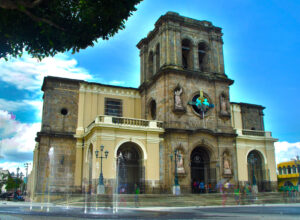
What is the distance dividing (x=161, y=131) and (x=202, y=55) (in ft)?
37.0

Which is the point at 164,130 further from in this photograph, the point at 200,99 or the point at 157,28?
the point at 157,28

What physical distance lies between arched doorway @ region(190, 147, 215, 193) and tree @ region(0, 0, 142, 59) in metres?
21.9

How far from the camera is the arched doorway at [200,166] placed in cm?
2976

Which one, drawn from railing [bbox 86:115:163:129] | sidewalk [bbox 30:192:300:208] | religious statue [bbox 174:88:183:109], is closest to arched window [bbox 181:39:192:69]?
religious statue [bbox 174:88:183:109]

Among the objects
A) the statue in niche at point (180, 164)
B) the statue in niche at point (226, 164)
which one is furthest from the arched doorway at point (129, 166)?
the statue in niche at point (226, 164)

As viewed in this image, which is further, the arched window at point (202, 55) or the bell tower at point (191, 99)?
the arched window at point (202, 55)

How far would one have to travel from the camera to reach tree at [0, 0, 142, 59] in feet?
28.6

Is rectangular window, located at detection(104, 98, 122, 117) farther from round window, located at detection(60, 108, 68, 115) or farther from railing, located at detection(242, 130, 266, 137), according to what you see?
railing, located at detection(242, 130, 266, 137)

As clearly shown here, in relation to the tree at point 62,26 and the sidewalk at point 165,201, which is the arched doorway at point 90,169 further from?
the tree at point 62,26

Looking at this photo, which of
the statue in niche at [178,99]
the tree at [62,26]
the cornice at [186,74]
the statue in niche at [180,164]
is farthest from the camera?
the cornice at [186,74]

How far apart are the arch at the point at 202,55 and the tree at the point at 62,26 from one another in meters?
24.2

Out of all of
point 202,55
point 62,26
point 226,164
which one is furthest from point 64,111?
point 62,26

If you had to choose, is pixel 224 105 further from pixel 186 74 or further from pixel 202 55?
pixel 202 55

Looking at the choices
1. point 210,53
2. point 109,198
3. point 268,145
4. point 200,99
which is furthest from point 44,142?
point 268,145
